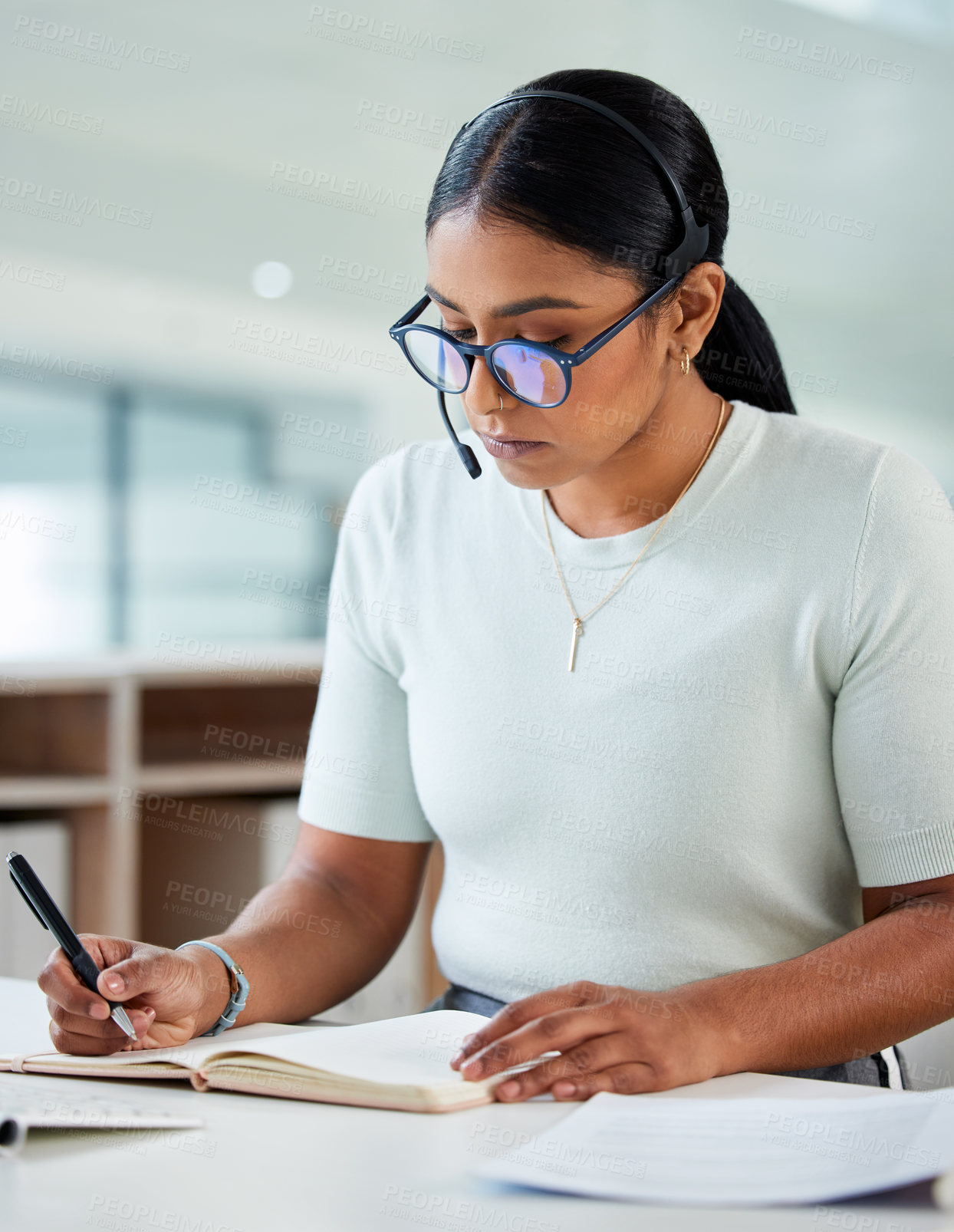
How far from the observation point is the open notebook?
788mm

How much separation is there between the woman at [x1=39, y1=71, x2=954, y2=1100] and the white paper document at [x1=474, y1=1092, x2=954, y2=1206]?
2.6 inches

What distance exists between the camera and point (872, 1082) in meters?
1.10

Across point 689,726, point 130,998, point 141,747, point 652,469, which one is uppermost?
point 652,469

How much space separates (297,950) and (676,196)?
760 millimetres

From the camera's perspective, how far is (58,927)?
0.88m

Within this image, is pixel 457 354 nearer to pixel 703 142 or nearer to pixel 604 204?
pixel 604 204

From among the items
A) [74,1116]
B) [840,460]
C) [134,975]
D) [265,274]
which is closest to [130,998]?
[134,975]

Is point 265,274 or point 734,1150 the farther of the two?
point 265,274

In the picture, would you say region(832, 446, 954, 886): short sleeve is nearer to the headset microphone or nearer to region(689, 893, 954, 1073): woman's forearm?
region(689, 893, 954, 1073): woman's forearm

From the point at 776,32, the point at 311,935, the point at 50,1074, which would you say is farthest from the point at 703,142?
the point at 776,32

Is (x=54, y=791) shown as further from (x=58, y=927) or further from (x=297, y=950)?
(x=58, y=927)

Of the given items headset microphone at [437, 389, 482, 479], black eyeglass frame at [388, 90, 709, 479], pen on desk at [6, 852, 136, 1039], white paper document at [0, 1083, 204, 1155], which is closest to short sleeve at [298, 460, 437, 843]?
headset microphone at [437, 389, 482, 479]

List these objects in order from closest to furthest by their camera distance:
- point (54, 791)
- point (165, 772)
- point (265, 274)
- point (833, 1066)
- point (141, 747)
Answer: point (833, 1066) → point (54, 791) → point (165, 772) → point (141, 747) → point (265, 274)

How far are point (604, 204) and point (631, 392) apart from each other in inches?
6.3
